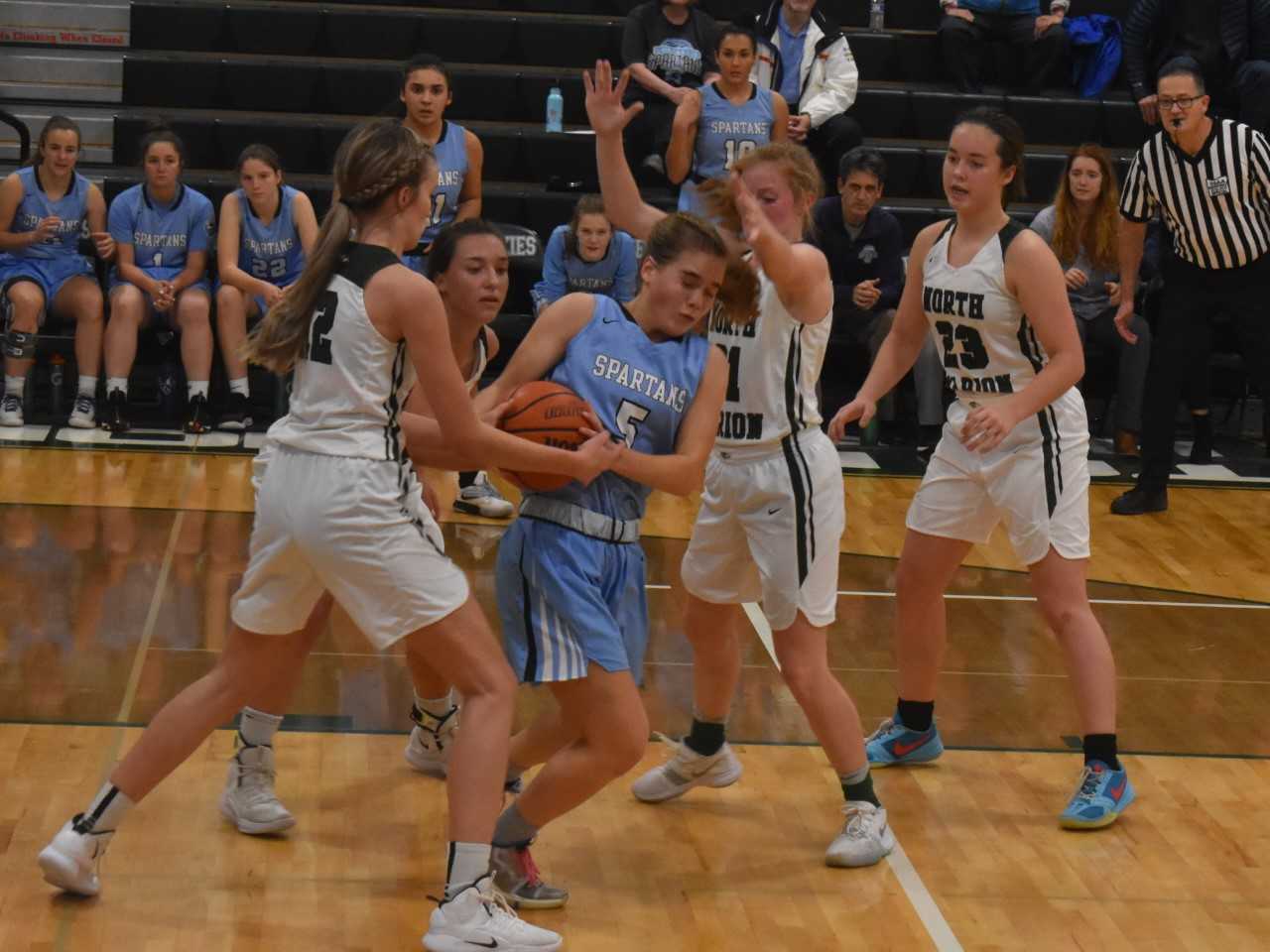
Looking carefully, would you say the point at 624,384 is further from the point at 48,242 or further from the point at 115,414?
the point at 48,242

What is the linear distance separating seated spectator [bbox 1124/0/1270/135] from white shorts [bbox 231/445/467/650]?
25.1 feet

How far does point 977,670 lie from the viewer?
5.80m

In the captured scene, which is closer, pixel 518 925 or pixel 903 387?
pixel 518 925

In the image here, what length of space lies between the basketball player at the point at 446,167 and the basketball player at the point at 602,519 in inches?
139

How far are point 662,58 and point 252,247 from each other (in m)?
2.49

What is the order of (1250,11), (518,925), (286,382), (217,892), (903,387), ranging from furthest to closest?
(1250,11), (903,387), (286,382), (217,892), (518,925)

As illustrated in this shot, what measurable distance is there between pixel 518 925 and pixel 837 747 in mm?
1009

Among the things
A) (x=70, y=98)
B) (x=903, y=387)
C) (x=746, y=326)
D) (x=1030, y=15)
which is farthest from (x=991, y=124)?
(x=70, y=98)

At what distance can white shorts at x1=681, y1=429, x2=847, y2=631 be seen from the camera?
4367mm

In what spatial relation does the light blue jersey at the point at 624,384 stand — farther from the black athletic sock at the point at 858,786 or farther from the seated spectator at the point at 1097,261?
the seated spectator at the point at 1097,261

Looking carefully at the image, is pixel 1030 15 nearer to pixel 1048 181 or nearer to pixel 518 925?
pixel 1048 181

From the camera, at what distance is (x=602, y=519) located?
3.94m

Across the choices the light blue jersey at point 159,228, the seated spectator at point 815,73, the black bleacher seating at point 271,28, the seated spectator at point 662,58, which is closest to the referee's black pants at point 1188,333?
the seated spectator at point 815,73

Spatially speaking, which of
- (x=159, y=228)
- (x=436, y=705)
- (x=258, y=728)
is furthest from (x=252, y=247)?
(x=258, y=728)
